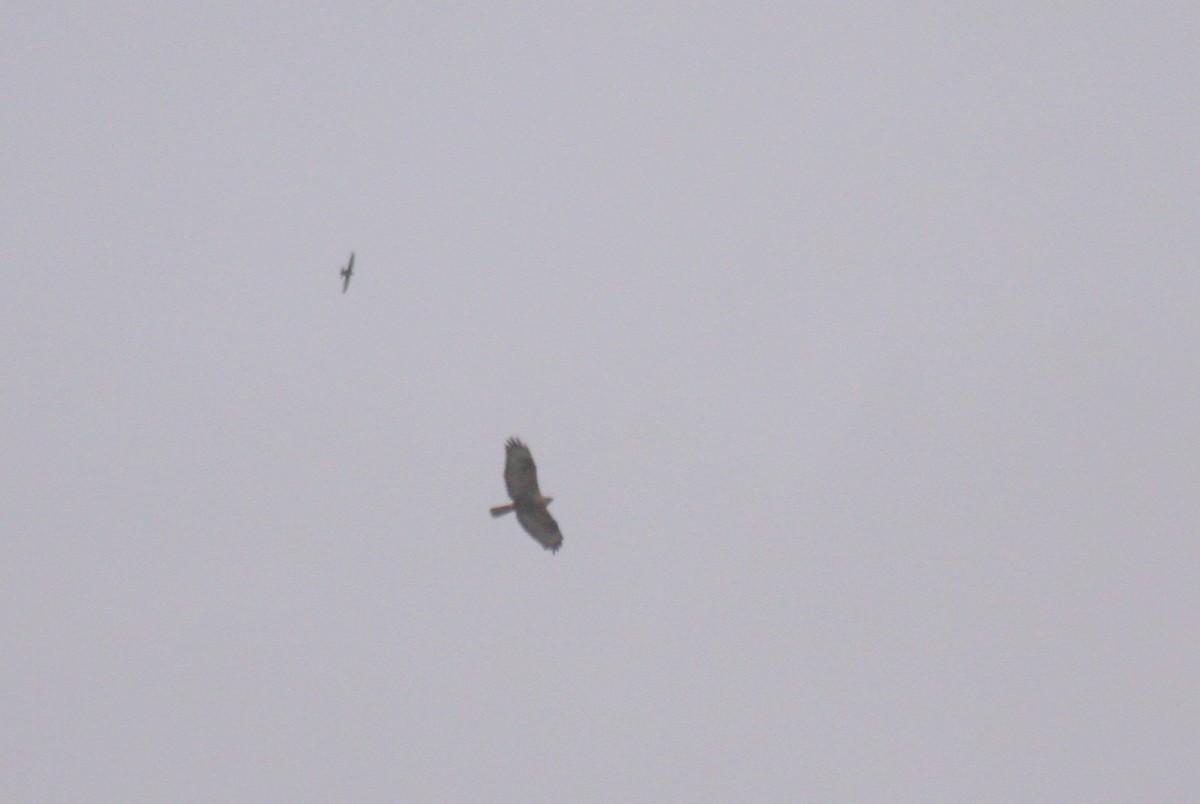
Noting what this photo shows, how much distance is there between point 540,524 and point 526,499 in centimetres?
83

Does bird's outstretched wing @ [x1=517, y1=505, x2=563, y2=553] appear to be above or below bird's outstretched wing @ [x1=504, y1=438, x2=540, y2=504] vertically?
below

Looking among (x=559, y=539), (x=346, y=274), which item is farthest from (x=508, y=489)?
(x=346, y=274)

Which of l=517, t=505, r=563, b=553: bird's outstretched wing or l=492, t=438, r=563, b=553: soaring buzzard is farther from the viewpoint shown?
l=517, t=505, r=563, b=553: bird's outstretched wing

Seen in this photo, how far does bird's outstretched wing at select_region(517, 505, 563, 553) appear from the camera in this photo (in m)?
34.8

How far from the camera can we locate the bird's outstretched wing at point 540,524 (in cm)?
3484

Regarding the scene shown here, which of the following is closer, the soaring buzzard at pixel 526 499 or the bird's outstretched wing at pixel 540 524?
the soaring buzzard at pixel 526 499

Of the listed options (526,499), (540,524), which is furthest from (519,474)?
(540,524)

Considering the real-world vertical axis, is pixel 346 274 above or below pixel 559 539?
above

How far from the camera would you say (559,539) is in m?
35.0

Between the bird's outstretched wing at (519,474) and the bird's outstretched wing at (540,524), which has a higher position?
the bird's outstretched wing at (519,474)

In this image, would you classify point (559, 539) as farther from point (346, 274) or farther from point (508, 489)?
point (346, 274)

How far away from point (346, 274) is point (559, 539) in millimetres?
14710

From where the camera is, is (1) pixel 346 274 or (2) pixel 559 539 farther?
(1) pixel 346 274

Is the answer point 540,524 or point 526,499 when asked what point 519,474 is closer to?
point 526,499
